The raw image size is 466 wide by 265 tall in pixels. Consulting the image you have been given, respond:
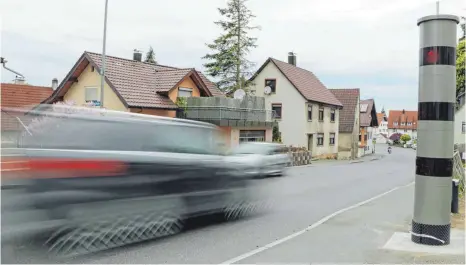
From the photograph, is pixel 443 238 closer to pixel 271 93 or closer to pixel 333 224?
pixel 333 224

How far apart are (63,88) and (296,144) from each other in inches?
818

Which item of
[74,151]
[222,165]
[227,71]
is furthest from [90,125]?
[227,71]

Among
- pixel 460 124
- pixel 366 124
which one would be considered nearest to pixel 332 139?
pixel 366 124

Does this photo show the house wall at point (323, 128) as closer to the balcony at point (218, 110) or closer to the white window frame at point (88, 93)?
the balcony at point (218, 110)

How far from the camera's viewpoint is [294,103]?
41.4 meters

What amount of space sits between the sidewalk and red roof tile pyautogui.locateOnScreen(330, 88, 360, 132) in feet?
139

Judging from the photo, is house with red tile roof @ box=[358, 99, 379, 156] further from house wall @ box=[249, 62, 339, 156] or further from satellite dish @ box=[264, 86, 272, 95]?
satellite dish @ box=[264, 86, 272, 95]

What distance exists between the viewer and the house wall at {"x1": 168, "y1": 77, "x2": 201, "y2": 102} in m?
28.5

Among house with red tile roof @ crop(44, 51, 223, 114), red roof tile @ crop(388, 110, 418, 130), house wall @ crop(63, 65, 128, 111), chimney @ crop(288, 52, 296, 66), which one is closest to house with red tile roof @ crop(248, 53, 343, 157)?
chimney @ crop(288, 52, 296, 66)

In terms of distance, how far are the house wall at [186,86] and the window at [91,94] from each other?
4.43m

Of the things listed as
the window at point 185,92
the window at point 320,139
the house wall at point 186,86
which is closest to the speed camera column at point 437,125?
the house wall at point 186,86

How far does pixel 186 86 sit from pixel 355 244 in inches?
930

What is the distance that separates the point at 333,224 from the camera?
881cm

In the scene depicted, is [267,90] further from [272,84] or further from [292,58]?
[292,58]
